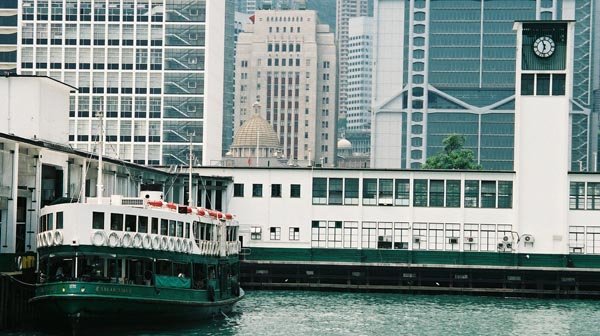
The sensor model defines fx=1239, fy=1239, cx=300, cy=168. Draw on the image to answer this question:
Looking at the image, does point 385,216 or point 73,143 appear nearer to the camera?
point 385,216

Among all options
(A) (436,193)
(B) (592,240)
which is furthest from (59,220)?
(B) (592,240)

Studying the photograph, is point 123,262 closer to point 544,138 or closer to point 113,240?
point 113,240

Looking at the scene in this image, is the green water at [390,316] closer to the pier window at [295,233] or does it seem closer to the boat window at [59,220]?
the boat window at [59,220]

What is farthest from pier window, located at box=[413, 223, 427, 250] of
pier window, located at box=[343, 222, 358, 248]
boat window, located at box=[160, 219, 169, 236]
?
boat window, located at box=[160, 219, 169, 236]

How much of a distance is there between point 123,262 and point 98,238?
239 centimetres

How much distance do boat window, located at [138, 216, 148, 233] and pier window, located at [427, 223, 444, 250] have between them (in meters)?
40.5

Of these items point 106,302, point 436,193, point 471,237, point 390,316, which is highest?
point 436,193

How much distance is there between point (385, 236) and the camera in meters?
94.7

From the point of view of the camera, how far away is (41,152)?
64688 millimetres

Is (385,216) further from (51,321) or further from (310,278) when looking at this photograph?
(51,321)

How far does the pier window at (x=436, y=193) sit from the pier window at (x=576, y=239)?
9935mm

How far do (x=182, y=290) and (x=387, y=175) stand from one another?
38235 millimetres

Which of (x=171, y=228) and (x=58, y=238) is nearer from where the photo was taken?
(x=58, y=238)

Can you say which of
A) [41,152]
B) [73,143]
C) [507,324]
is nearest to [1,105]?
[41,152]
